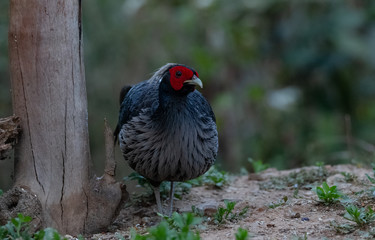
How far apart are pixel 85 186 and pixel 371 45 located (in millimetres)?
7175

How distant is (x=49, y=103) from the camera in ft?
13.9

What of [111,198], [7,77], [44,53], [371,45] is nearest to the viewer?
[44,53]

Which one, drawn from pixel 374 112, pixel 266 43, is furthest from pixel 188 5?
pixel 374 112

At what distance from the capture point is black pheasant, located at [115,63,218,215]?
15.1ft

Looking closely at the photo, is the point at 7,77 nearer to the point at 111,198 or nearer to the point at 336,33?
the point at 111,198

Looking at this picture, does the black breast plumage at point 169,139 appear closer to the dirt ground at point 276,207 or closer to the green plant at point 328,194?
the dirt ground at point 276,207

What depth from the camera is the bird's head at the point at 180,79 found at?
4.50m

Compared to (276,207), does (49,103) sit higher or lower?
higher

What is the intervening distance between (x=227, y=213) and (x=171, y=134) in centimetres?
88

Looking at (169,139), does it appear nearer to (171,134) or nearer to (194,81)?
(171,134)

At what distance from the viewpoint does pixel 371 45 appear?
9.79 meters

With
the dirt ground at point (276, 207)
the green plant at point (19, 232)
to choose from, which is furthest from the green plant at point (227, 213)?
the green plant at point (19, 232)

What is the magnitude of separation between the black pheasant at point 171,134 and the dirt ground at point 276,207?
504mm

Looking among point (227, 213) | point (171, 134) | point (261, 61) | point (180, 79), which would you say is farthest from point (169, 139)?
point (261, 61)
